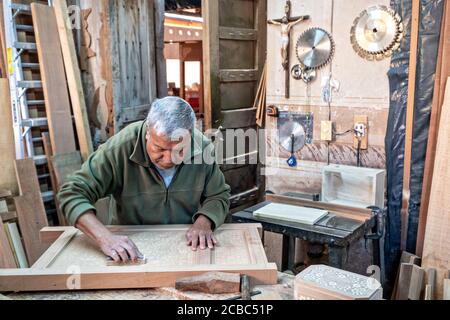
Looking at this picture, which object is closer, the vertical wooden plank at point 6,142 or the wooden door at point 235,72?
the vertical wooden plank at point 6,142

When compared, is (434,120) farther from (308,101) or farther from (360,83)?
(308,101)

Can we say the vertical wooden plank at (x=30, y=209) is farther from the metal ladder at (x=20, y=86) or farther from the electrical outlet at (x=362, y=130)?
the electrical outlet at (x=362, y=130)

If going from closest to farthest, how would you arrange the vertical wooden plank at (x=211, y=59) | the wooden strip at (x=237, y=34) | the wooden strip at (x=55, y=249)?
1. the wooden strip at (x=55, y=249)
2. the vertical wooden plank at (x=211, y=59)
3. the wooden strip at (x=237, y=34)

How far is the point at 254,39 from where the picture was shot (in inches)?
159

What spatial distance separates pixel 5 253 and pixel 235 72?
2.28 metres

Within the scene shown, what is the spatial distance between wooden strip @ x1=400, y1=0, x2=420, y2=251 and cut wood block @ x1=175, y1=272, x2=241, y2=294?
6.28 feet

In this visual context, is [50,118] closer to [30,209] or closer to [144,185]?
[30,209]

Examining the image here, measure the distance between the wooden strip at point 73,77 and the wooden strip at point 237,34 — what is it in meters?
1.20

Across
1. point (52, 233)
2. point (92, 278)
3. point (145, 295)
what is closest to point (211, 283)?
point (145, 295)

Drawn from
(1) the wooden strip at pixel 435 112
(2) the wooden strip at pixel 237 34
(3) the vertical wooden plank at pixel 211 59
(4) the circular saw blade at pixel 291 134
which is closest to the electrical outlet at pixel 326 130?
(4) the circular saw blade at pixel 291 134

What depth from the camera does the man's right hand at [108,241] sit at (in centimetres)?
153

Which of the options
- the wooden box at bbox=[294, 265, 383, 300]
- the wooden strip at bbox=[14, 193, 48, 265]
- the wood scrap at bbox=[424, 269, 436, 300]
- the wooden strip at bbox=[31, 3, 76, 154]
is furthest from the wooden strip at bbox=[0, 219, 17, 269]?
the wood scrap at bbox=[424, 269, 436, 300]

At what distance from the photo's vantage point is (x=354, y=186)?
113 inches

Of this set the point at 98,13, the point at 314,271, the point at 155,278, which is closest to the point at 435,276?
the point at 314,271
